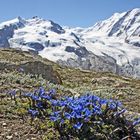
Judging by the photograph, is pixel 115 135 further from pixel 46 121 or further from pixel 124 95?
pixel 124 95

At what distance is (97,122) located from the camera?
1105 centimetres

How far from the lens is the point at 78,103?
1174cm

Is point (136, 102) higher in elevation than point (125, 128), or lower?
higher

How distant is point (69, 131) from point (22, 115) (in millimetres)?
2159

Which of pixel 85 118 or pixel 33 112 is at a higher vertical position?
pixel 33 112

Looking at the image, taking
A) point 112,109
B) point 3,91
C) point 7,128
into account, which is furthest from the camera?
point 3,91

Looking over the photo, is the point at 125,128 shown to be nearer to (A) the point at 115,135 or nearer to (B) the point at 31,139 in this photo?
(A) the point at 115,135

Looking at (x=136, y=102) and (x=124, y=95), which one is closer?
(x=136, y=102)

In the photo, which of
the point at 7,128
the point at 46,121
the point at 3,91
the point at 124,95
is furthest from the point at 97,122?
the point at 124,95

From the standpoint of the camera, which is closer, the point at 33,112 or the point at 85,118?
the point at 85,118

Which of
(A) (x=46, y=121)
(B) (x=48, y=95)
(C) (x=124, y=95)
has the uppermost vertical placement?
(C) (x=124, y=95)

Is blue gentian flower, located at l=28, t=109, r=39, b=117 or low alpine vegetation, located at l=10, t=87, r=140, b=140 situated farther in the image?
blue gentian flower, located at l=28, t=109, r=39, b=117

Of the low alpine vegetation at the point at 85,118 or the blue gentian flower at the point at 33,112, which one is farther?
the blue gentian flower at the point at 33,112

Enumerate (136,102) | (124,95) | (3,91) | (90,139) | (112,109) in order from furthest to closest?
(124,95) < (136,102) < (3,91) < (112,109) < (90,139)
